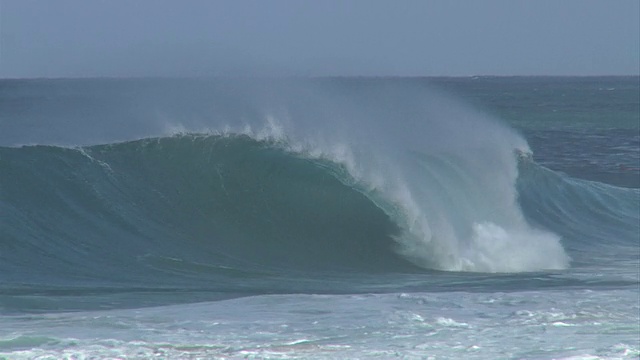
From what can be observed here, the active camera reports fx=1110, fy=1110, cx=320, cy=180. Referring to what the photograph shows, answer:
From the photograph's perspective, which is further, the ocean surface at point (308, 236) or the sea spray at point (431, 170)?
the sea spray at point (431, 170)

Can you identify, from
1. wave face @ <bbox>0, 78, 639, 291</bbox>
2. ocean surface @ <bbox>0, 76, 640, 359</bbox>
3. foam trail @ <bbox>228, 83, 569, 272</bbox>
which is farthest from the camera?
foam trail @ <bbox>228, 83, 569, 272</bbox>

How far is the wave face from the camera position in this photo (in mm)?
12594

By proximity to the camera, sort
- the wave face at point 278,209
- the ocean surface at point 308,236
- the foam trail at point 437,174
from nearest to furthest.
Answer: the ocean surface at point 308,236, the wave face at point 278,209, the foam trail at point 437,174

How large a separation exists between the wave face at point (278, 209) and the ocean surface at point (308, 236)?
35 mm

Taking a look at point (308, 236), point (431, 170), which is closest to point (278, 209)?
point (308, 236)

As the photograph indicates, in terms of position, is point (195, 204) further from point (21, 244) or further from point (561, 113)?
point (561, 113)

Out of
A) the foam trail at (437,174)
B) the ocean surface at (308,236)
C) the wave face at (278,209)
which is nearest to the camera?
the ocean surface at (308,236)

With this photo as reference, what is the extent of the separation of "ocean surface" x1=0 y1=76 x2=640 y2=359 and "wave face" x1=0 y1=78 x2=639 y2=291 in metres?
0.04

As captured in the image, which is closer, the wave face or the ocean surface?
the ocean surface

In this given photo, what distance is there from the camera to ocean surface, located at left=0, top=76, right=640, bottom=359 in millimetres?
8188

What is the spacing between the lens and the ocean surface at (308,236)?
26.9ft

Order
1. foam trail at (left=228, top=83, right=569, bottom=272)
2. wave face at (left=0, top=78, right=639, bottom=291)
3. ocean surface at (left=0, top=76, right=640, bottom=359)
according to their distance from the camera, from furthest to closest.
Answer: foam trail at (left=228, top=83, right=569, bottom=272) < wave face at (left=0, top=78, right=639, bottom=291) < ocean surface at (left=0, top=76, right=640, bottom=359)

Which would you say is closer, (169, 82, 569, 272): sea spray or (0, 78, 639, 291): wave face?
(0, 78, 639, 291): wave face

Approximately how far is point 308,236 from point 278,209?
0.78m
